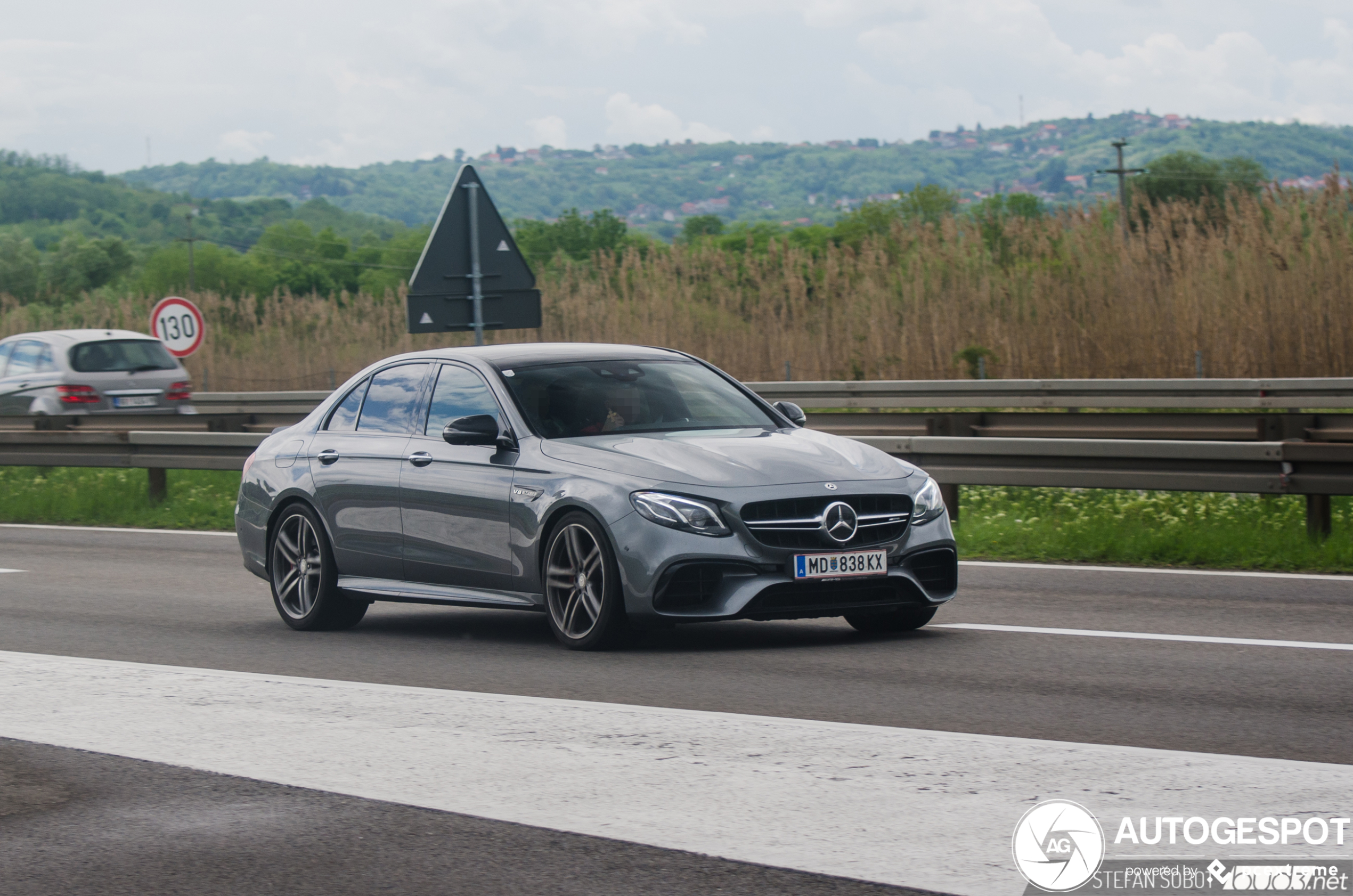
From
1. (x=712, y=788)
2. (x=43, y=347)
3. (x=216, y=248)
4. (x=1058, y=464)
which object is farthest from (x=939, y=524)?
(x=216, y=248)

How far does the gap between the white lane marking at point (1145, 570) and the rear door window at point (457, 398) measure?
165 inches

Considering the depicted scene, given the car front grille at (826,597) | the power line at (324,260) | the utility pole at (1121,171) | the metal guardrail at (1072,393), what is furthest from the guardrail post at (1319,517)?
the power line at (324,260)

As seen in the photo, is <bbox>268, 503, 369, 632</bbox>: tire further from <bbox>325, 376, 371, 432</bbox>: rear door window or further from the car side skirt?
<bbox>325, 376, 371, 432</bbox>: rear door window

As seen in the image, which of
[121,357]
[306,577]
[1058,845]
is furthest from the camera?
[121,357]

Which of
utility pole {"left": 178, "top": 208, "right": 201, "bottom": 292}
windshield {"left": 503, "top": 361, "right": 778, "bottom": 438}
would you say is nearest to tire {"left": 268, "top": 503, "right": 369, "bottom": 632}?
windshield {"left": 503, "top": 361, "right": 778, "bottom": 438}

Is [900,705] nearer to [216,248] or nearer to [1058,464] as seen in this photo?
[1058,464]

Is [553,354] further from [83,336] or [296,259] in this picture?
[296,259]

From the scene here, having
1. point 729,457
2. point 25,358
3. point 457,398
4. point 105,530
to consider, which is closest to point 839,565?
point 729,457

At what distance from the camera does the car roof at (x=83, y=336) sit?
76.8 ft

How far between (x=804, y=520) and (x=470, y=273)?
7.76 metres

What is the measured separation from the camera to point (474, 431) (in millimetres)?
8703

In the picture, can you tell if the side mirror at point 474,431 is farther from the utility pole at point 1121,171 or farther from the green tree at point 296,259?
the green tree at point 296,259

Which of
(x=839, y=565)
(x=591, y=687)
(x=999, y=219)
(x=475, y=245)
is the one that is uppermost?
(x=999, y=219)

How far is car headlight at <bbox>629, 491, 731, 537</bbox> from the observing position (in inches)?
310
